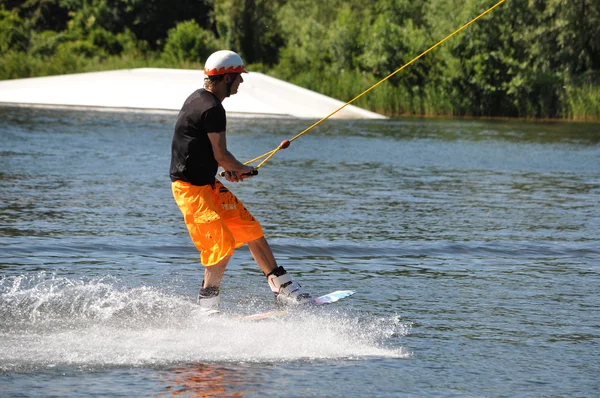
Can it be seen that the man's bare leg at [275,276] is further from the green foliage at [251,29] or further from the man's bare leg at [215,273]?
the green foliage at [251,29]

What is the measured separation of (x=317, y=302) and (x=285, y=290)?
233 millimetres

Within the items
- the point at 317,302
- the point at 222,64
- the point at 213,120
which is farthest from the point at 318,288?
the point at 222,64

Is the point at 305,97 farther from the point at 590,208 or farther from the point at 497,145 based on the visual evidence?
the point at 590,208

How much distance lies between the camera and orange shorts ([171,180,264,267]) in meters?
7.08

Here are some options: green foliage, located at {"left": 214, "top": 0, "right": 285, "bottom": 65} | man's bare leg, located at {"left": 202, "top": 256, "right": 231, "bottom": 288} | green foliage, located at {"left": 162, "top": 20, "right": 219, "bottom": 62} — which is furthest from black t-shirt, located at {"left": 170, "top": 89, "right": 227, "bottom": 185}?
green foliage, located at {"left": 214, "top": 0, "right": 285, "bottom": 65}

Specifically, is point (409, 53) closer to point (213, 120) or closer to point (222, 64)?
point (222, 64)

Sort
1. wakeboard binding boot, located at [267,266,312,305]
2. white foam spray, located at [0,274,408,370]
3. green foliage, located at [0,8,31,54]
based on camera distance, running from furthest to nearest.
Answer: green foliage, located at [0,8,31,54]
wakeboard binding boot, located at [267,266,312,305]
white foam spray, located at [0,274,408,370]

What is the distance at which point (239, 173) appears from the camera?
7.24 meters

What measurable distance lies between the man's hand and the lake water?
2.97ft

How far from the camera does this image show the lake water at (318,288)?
580 cm

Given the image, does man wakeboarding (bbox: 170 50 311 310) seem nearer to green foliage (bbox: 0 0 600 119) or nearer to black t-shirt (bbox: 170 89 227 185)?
black t-shirt (bbox: 170 89 227 185)

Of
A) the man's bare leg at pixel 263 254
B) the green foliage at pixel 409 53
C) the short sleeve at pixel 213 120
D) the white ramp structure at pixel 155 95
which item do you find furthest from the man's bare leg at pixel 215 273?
the green foliage at pixel 409 53

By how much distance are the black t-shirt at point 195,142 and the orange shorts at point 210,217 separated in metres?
0.08

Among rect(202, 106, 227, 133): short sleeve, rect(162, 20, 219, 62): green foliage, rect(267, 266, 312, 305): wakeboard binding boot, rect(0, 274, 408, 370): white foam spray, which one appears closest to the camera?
rect(0, 274, 408, 370): white foam spray
